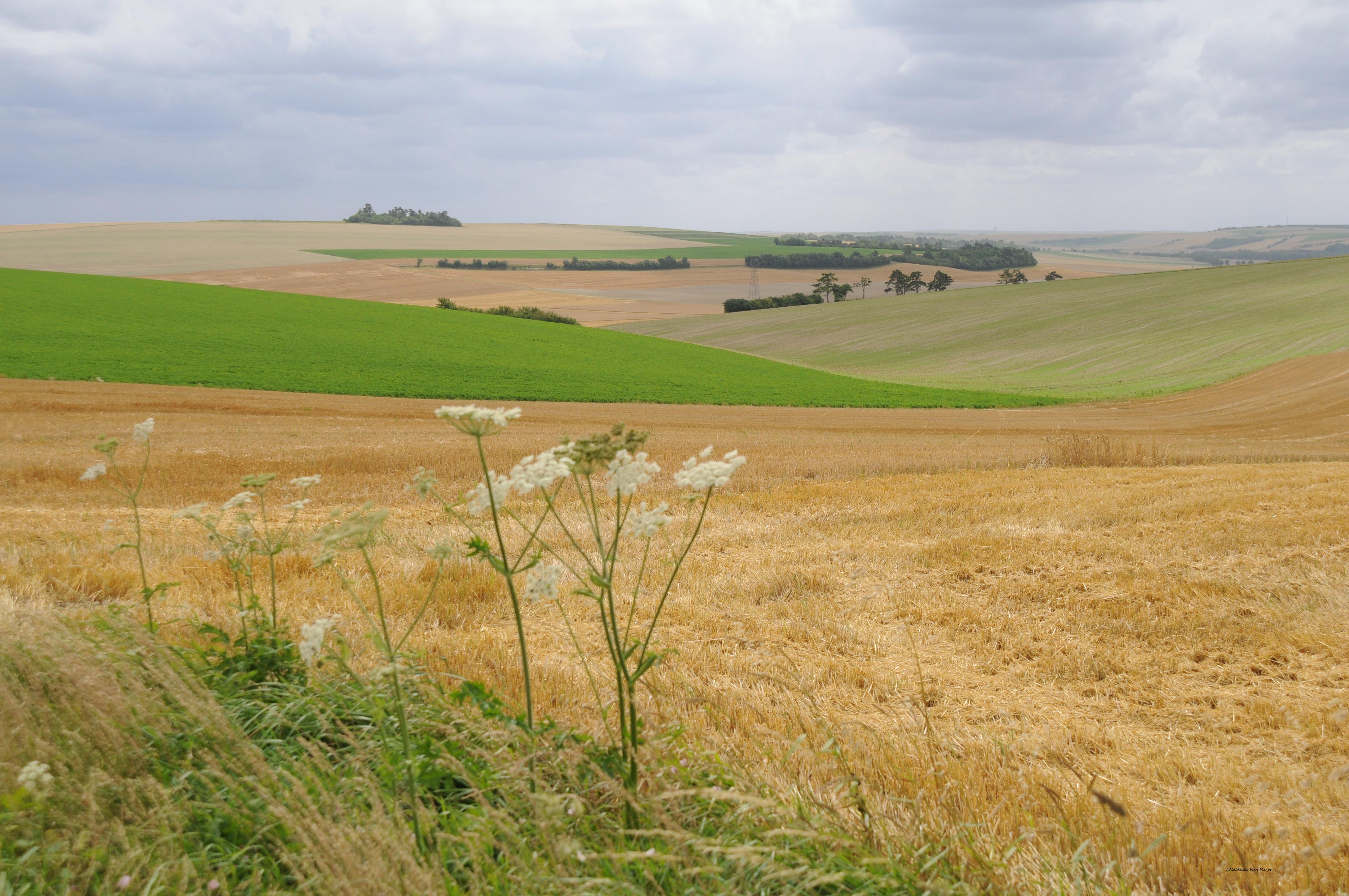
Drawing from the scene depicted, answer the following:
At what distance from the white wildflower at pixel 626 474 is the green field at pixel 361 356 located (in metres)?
38.9

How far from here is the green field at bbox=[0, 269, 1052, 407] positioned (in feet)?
138

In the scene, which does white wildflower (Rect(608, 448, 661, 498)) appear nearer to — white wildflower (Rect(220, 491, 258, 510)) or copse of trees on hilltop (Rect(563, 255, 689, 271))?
white wildflower (Rect(220, 491, 258, 510))

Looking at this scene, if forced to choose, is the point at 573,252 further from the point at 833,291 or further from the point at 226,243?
the point at 833,291

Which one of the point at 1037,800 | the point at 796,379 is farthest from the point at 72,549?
the point at 796,379

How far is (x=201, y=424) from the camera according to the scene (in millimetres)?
25703

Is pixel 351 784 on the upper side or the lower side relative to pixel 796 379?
upper

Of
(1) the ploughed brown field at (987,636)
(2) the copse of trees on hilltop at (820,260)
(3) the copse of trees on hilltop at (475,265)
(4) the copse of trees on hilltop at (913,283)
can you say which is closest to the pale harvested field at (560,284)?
(3) the copse of trees on hilltop at (475,265)

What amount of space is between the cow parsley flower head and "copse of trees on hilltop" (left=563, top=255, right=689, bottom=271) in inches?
5022

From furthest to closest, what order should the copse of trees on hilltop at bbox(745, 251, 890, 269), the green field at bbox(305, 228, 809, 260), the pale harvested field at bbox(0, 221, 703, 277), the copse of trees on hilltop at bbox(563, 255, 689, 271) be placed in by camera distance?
the copse of trees on hilltop at bbox(745, 251, 890, 269), the copse of trees on hilltop at bbox(563, 255, 689, 271), the green field at bbox(305, 228, 809, 260), the pale harvested field at bbox(0, 221, 703, 277)

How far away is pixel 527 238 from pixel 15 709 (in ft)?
573

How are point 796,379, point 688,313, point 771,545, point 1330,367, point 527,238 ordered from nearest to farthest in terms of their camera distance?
point 771,545 → point 1330,367 → point 796,379 → point 688,313 → point 527,238

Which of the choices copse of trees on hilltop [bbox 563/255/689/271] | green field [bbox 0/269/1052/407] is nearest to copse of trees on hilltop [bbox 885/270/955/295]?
copse of trees on hilltop [bbox 563/255/689/271]

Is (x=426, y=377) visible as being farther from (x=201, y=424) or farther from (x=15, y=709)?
A: (x=15, y=709)

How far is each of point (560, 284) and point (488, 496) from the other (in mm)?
113244
